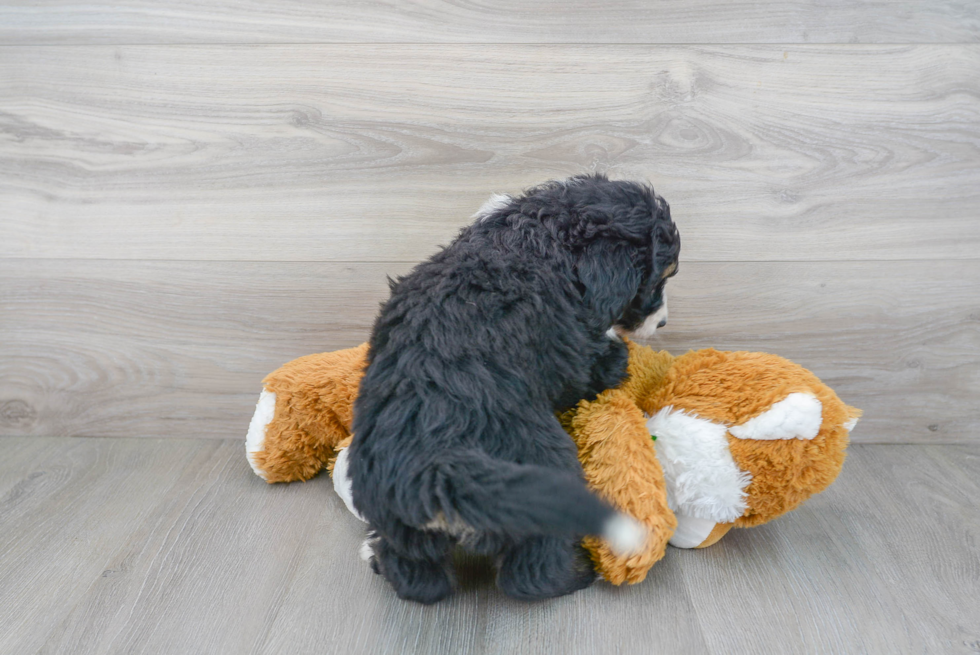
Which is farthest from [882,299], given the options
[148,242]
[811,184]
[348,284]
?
[148,242]

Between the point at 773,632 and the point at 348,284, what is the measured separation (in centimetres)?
88

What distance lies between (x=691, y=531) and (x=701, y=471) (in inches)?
4.4

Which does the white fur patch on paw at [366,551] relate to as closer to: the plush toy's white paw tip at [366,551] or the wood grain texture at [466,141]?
the plush toy's white paw tip at [366,551]

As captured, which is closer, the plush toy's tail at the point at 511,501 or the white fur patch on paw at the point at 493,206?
the plush toy's tail at the point at 511,501

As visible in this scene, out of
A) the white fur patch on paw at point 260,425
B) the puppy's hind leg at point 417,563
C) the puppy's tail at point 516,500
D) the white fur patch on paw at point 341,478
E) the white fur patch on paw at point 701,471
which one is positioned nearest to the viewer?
the puppy's tail at point 516,500

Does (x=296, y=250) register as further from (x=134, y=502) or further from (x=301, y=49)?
(x=134, y=502)

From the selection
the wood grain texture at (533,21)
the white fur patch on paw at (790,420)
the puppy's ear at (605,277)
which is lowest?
the white fur patch on paw at (790,420)

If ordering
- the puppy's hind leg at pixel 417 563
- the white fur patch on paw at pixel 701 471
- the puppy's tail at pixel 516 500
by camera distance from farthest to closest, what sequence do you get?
1. the white fur patch on paw at pixel 701 471
2. the puppy's hind leg at pixel 417 563
3. the puppy's tail at pixel 516 500

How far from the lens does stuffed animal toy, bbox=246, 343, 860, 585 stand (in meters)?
0.89

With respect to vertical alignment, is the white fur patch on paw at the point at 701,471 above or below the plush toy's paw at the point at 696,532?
above

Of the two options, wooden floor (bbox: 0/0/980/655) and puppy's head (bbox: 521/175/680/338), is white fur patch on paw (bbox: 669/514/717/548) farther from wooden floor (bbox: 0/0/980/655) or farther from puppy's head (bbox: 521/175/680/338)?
puppy's head (bbox: 521/175/680/338)

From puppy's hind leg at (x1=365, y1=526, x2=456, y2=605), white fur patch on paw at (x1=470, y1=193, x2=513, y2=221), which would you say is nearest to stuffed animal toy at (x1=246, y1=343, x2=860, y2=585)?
puppy's hind leg at (x1=365, y1=526, x2=456, y2=605)

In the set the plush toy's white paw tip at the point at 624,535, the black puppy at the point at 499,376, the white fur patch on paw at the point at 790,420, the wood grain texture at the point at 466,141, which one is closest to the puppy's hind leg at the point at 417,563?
the black puppy at the point at 499,376

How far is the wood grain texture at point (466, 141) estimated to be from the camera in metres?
1.13
